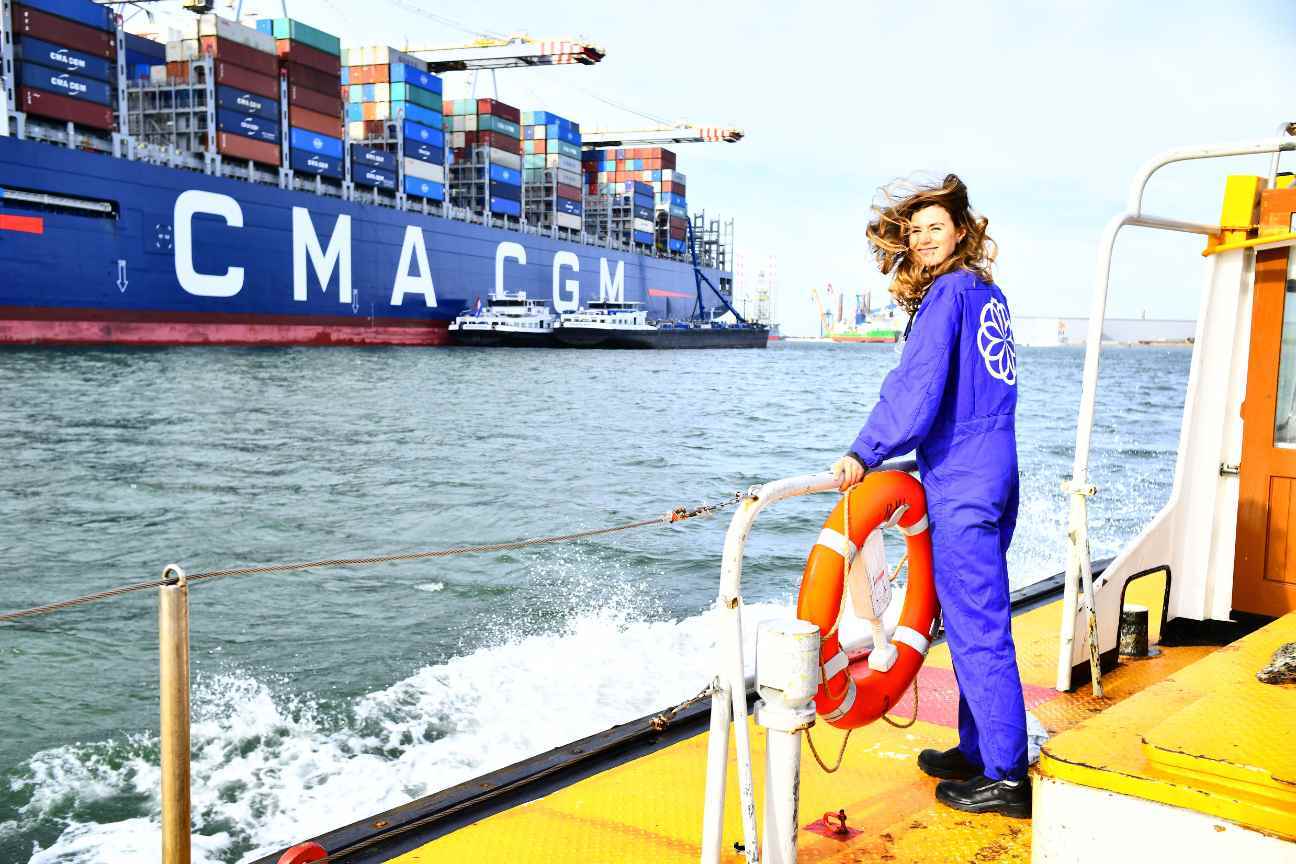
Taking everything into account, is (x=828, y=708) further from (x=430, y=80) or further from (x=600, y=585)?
(x=430, y=80)

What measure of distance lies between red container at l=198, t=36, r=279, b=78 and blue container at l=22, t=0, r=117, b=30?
13.5 ft

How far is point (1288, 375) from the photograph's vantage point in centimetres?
396

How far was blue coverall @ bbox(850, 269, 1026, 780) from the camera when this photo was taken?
236 centimetres

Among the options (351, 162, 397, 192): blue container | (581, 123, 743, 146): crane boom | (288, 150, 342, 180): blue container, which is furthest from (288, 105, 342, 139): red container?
(581, 123, 743, 146): crane boom

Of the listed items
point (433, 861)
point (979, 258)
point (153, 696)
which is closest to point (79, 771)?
point (153, 696)

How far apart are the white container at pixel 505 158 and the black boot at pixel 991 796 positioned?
50857 mm

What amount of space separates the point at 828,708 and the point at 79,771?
15.2ft

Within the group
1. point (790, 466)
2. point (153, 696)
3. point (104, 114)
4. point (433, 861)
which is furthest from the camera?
point (104, 114)

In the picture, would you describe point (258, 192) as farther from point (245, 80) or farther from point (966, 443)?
point (966, 443)

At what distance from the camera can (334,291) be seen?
3934 cm

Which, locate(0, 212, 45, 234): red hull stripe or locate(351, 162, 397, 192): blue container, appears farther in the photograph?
locate(351, 162, 397, 192): blue container

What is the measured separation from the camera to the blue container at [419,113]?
45.9 metres

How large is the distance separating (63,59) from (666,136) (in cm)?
4039

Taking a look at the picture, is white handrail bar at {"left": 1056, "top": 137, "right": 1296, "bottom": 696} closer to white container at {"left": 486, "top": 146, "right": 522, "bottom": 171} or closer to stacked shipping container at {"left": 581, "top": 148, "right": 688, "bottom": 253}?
white container at {"left": 486, "top": 146, "right": 522, "bottom": 171}
